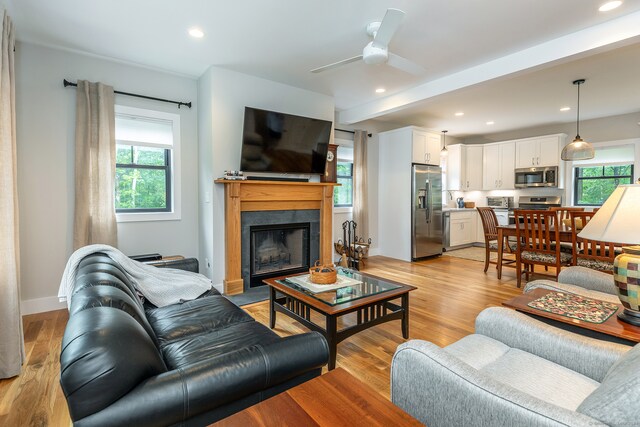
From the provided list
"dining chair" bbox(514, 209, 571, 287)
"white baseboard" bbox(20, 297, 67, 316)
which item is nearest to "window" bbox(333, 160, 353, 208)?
"dining chair" bbox(514, 209, 571, 287)

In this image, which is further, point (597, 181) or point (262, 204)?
point (597, 181)

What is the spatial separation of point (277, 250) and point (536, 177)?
5.68m

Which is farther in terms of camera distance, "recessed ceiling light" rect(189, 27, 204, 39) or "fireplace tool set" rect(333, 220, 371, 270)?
"fireplace tool set" rect(333, 220, 371, 270)

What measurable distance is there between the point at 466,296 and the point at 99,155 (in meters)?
4.49

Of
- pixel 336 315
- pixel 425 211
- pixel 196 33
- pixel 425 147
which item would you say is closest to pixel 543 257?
pixel 425 211

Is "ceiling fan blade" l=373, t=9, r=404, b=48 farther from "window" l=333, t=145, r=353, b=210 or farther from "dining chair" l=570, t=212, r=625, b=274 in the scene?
"window" l=333, t=145, r=353, b=210

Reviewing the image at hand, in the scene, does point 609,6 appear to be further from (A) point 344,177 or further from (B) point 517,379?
(A) point 344,177

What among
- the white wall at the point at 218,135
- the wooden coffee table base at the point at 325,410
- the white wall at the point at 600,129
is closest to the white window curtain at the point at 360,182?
the white wall at the point at 218,135

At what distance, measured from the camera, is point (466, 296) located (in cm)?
378

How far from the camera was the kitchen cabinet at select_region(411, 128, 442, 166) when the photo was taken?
5789mm

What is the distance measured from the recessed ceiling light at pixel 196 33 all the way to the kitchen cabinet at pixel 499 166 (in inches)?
265

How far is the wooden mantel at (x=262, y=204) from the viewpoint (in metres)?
3.80

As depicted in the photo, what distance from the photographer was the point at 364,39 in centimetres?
307

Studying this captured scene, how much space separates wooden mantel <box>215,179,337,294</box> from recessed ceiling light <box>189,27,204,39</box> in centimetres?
147
